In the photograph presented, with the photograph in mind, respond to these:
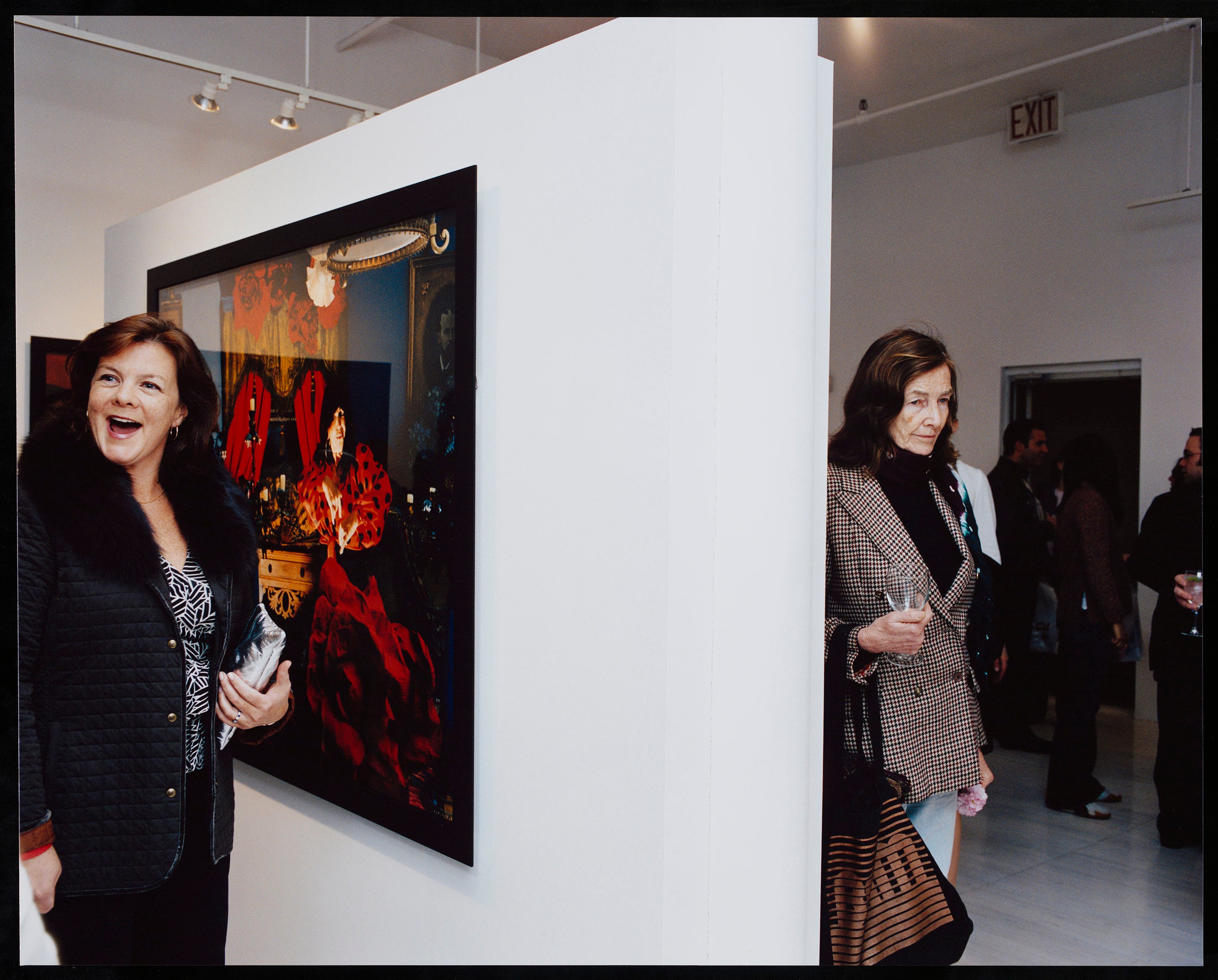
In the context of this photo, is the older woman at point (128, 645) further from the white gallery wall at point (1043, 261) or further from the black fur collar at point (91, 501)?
the white gallery wall at point (1043, 261)

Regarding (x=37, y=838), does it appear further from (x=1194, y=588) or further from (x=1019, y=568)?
(x=1019, y=568)

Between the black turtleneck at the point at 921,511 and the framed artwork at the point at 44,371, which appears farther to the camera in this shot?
the framed artwork at the point at 44,371

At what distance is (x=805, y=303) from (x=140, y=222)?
8.50ft

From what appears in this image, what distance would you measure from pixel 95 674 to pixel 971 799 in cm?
209

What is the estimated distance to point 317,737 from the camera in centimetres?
237

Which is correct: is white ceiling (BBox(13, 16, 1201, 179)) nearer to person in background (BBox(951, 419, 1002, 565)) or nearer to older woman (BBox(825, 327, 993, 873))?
person in background (BBox(951, 419, 1002, 565))

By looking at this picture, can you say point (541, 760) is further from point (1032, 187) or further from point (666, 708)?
point (1032, 187)

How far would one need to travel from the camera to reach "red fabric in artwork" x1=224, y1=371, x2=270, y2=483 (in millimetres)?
2559

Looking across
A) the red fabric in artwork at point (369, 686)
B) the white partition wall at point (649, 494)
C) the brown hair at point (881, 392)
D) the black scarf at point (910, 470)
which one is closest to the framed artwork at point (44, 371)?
the red fabric in artwork at point (369, 686)

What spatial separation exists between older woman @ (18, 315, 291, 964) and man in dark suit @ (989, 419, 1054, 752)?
4.40 meters

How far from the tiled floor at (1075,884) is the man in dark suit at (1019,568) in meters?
0.78

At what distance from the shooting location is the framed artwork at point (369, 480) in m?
1.96

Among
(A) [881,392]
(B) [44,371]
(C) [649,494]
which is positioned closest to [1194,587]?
(A) [881,392]

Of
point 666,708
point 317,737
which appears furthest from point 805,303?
point 317,737
